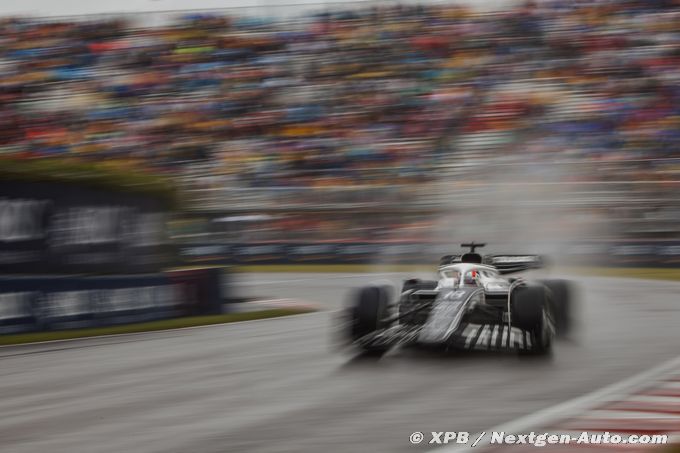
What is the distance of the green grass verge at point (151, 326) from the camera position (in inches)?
461

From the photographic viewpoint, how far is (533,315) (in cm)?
850

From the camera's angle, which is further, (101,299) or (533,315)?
(101,299)

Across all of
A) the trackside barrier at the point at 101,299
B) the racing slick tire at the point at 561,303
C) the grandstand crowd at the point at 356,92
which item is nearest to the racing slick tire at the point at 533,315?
the racing slick tire at the point at 561,303

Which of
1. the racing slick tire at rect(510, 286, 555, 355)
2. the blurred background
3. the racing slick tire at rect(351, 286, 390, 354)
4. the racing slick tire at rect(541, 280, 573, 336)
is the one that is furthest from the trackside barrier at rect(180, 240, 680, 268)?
the racing slick tire at rect(510, 286, 555, 355)

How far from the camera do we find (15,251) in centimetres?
1271

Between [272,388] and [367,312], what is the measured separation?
1.88m

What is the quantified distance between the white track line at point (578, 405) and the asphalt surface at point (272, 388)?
0.12 m

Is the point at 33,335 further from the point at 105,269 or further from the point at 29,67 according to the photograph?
the point at 29,67

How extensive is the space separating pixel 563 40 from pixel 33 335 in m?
19.6

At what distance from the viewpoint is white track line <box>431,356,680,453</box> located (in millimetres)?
5566

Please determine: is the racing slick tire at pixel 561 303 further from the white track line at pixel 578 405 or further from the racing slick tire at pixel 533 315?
the white track line at pixel 578 405

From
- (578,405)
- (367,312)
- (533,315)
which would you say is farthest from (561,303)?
(578,405)

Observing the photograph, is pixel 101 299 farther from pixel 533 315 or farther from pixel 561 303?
pixel 533 315

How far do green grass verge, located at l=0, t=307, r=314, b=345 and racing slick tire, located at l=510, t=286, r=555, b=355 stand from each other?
238 inches
